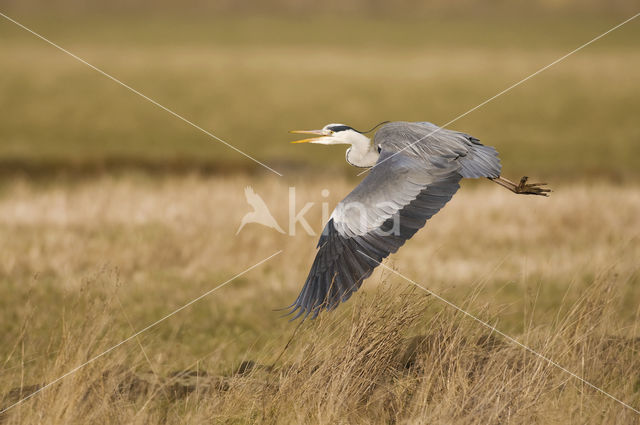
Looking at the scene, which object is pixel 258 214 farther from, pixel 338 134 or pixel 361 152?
pixel 361 152

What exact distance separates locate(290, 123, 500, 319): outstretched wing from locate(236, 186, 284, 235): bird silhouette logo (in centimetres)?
773

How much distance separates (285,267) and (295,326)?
9.89ft

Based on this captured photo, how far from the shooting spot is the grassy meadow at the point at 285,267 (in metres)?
5.45

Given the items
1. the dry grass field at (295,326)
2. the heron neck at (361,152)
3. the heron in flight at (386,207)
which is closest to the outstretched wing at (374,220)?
the heron in flight at (386,207)

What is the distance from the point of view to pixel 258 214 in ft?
51.0

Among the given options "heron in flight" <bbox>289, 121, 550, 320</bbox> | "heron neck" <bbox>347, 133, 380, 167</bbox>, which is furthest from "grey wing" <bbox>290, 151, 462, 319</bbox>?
"heron neck" <bbox>347, 133, 380, 167</bbox>

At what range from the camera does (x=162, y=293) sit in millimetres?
9977

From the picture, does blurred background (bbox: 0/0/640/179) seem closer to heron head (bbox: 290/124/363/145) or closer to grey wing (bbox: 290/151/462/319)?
heron head (bbox: 290/124/363/145)

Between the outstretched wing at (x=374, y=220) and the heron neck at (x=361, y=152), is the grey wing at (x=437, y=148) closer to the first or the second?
the outstretched wing at (x=374, y=220)

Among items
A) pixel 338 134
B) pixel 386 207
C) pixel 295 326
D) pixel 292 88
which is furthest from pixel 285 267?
pixel 292 88

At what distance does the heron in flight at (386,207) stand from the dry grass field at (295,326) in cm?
19

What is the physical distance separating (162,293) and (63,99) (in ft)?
109

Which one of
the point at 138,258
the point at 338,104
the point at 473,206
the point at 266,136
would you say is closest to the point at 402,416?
the point at 138,258

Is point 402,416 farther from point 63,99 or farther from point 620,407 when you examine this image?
A: point 63,99
